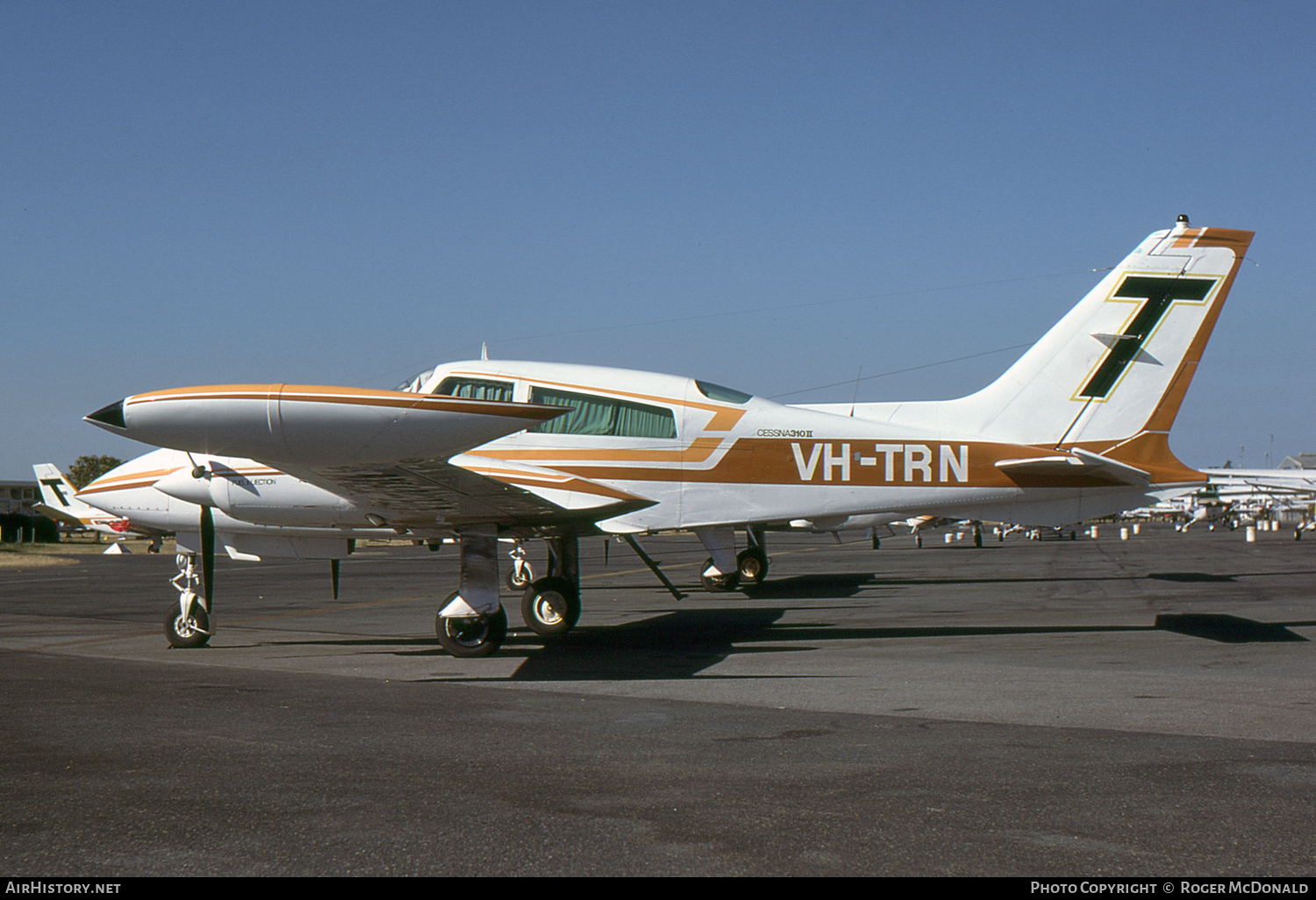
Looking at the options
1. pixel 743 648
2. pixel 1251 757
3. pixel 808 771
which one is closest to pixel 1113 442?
pixel 743 648

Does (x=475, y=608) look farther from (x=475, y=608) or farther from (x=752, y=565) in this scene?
(x=752, y=565)

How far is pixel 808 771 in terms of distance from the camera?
215 inches

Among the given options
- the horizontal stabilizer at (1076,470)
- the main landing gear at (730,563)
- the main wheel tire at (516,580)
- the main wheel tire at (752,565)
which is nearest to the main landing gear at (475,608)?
the horizontal stabilizer at (1076,470)

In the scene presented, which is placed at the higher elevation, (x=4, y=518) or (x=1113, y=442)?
(x=1113, y=442)

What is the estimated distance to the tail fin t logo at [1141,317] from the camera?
39.4ft

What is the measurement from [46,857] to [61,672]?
6.50 metres

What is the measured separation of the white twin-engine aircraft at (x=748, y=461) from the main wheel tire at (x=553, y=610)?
39.0 inches

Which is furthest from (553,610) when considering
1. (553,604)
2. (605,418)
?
(605,418)

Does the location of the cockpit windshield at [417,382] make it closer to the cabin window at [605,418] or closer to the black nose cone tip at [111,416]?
the cabin window at [605,418]

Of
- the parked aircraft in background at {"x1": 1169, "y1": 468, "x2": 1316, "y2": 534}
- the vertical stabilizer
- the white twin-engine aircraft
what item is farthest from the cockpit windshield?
the parked aircraft in background at {"x1": 1169, "y1": 468, "x2": 1316, "y2": 534}

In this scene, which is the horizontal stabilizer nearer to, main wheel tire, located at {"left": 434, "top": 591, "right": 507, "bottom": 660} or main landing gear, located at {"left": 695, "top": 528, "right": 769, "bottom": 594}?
main wheel tire, located at {"left": 434, "top": 591, "right": 507, "bottom": 660}

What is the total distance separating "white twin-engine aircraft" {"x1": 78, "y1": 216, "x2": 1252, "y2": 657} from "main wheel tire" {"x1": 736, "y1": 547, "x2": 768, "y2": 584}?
10900mm

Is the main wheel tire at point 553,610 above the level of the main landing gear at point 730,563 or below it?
above
